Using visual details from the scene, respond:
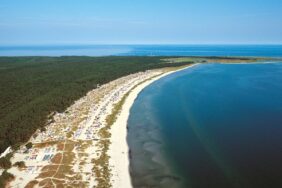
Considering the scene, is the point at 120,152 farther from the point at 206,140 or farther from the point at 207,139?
the point at 207,139

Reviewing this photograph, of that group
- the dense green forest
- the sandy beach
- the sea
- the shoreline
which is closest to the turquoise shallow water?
the sea

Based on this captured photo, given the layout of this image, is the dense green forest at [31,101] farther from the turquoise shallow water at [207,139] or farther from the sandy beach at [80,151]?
the turquoise shallow water at [207,139]

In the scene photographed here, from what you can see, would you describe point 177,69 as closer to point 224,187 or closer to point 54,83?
point 54,83

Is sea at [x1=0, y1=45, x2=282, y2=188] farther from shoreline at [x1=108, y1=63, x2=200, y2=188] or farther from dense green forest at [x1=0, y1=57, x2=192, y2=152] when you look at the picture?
dense green forest at [x1=0, y1=57, x2=192, y2=152]

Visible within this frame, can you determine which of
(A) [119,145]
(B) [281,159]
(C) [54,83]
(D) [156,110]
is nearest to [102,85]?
(C) [54,83]

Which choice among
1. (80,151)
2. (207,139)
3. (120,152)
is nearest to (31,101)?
(80,151)

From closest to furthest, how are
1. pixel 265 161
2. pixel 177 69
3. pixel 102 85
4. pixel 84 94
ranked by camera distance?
pixel 265 161 → pixel 84 94 → pixel 102 85 → pixel 177 69

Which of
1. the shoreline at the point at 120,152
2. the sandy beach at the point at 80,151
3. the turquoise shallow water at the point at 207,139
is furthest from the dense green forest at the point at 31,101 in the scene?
the turquoise shallow water at the point at 207,139

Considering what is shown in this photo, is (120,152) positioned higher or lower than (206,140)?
lower
